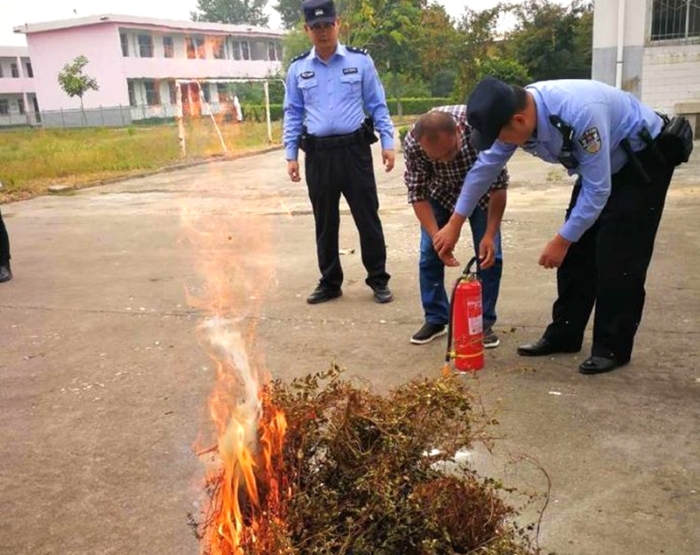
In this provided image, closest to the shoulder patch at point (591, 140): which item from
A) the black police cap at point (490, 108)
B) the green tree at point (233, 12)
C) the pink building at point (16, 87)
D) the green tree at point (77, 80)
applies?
the black police cap at point (490, 108)

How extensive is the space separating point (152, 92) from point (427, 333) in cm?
4984

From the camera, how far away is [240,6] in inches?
2916

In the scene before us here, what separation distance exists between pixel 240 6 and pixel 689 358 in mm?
76918

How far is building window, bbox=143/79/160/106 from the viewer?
163 ft

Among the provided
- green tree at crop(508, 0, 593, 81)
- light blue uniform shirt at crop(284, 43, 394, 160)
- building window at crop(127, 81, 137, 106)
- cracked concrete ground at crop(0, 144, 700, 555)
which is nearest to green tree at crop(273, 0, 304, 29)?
building window at crop(127, 81, 137, 106)

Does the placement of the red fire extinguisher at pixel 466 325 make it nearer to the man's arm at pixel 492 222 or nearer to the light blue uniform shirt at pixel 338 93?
the man's arm at pixel 492 222

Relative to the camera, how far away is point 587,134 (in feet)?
10.6

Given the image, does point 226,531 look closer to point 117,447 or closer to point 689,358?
point 117,447

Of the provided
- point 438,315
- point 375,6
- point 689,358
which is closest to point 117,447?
point 438,315

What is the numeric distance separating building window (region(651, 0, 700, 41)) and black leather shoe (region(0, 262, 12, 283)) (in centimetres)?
1323

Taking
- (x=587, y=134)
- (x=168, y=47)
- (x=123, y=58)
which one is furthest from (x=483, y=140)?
(x=168, y=47)

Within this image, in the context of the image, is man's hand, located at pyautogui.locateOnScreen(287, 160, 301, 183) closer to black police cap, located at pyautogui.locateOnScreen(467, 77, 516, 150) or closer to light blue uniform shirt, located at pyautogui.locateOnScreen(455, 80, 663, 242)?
light blue uniform shirt, located at pyautogui.locateOnScreen(455, 80, 663, 242)

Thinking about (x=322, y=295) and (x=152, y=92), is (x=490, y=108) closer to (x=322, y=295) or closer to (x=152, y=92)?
(x=322, y=295)

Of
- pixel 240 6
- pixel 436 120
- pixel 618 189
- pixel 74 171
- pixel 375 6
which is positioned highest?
pixel 240 6
